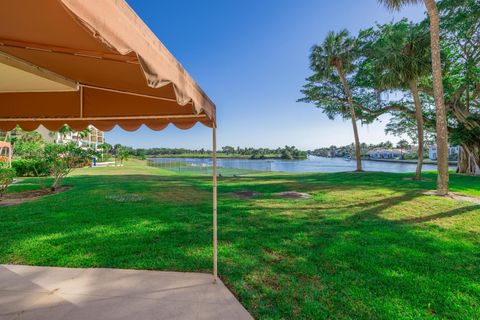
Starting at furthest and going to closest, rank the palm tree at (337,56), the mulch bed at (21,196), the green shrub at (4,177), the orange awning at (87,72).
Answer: the palm tree at (337,56), the green shrub at (4,177), the mulch bed at (21,196), the orange awning at (87,72)

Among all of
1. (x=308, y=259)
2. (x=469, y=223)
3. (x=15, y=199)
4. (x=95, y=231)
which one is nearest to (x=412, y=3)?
(x=469, y=223)

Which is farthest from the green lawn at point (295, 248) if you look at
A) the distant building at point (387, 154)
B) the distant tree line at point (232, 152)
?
the distant building at point (387, 154)

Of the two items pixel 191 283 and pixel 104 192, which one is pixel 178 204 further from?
pixel 191 283

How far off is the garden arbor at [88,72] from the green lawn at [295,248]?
36.1 inches

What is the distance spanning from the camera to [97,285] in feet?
9.27

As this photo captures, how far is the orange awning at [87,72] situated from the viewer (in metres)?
1.20

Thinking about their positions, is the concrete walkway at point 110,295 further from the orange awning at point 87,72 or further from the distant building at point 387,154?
the distant building at point 387,154

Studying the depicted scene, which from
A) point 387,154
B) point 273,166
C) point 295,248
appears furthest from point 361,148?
point 295,248

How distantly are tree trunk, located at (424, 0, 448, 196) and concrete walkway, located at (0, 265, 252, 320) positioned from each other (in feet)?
31.5

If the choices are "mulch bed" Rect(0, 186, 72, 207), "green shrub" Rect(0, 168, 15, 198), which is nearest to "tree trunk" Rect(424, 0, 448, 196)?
"mulch bed" Rect(0, 186, 72, 207)

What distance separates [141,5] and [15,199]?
804 cm

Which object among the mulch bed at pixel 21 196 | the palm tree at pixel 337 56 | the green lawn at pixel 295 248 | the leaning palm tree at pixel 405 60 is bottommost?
the green lawn at pixel 295 248

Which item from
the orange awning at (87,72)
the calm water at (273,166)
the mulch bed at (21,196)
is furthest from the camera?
the calm water at (273,166)

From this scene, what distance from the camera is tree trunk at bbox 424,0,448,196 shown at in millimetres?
8414
